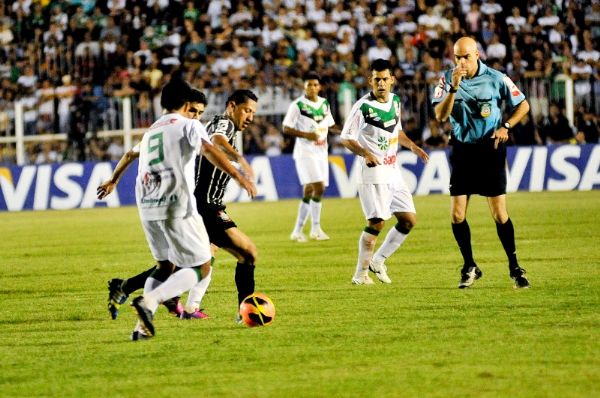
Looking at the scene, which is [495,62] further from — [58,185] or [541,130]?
[58,185]

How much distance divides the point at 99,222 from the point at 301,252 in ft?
24.5

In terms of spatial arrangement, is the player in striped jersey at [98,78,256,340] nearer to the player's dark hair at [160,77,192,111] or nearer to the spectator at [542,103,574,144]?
the player's dark hair at [160,77,192,111]

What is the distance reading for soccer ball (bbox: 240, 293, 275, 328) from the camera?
920 cm

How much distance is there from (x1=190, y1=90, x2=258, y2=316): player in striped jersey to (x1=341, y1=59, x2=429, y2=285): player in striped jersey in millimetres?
2423

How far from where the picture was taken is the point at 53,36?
2975 cm

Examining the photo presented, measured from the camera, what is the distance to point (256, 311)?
9.20m

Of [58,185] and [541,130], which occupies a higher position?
[541,130]

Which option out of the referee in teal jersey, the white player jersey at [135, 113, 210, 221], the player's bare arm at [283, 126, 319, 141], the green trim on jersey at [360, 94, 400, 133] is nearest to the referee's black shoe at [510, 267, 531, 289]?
the referee in teal jersey

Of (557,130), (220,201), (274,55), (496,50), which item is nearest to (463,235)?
(220,201)

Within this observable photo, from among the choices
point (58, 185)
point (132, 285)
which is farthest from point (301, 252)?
point (58, 185)

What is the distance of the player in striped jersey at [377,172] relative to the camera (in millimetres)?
12031

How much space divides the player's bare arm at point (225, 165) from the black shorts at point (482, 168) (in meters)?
3.53

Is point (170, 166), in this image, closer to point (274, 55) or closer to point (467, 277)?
point (467, 277)

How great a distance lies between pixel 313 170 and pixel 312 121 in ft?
2.54
